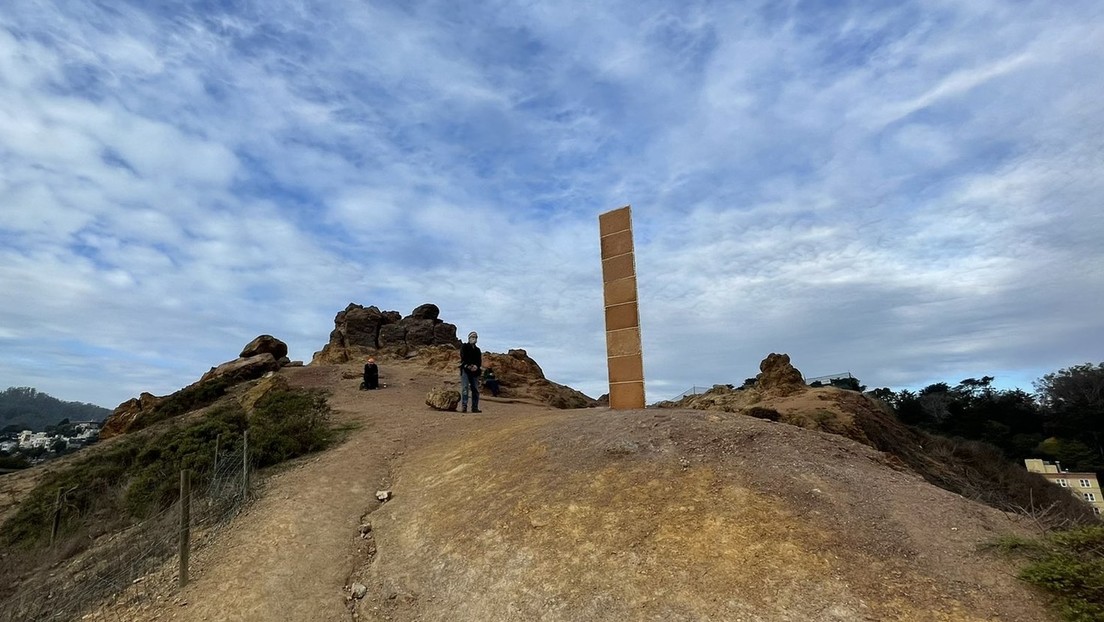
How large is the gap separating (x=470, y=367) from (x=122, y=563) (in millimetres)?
9322

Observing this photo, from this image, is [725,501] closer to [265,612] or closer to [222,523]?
[265,612]

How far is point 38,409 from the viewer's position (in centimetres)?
14138

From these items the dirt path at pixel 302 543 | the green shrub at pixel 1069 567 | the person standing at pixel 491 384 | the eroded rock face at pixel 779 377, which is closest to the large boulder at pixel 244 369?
the person standing at pixel 491 384

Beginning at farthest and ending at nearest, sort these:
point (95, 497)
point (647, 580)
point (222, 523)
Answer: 1. point (95, 497)
2. point (222, 523)
3. point (647, 580)

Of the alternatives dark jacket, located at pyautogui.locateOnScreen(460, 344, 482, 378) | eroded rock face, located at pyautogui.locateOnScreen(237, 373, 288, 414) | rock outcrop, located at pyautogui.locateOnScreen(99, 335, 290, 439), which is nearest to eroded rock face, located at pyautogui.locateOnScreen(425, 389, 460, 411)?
dark jacket, located at pyautogui.locateOnScreen(460, 344, 482, 378)

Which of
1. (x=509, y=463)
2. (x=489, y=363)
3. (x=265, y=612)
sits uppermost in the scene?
(x=489, y=363)

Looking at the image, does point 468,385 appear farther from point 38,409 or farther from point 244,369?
point 38,409

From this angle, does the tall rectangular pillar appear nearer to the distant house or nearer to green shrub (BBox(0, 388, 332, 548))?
green shrub (BBox(0, 388, 332, 548))

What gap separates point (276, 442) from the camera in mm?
12812

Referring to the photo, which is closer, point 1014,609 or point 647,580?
point 1014,609

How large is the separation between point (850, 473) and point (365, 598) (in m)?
5.94

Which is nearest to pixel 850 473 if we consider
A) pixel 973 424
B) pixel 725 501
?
pixel 725 501

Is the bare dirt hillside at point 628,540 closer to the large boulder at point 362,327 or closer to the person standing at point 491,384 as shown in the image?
the person standing at point 491,384

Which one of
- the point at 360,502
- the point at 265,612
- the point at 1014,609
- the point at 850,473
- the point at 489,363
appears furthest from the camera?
the point at 489,363
